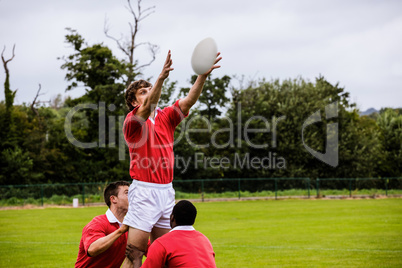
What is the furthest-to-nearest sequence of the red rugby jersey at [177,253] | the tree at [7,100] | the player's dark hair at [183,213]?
the tree at [7,100] < the player's dark hair at [183,213] < the red rugby jersey at [177,253]

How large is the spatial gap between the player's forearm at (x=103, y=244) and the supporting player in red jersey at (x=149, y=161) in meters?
0.19

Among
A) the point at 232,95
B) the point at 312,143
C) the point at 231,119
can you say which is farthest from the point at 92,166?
the point at 312,143

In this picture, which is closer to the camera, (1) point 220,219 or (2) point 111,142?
(1) point 220,219

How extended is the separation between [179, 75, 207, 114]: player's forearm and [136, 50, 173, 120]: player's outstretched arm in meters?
0.46

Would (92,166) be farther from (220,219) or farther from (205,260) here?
(205,260)

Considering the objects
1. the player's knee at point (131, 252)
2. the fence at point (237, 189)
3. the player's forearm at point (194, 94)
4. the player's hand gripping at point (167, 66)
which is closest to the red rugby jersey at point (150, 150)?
the player's forearm at point (194, 94)

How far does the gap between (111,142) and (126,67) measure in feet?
24.8

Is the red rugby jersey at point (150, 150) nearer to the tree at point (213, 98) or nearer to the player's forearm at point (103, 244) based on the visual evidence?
the player's forearm at point (103, 244)

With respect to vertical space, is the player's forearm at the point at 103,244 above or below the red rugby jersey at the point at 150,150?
below

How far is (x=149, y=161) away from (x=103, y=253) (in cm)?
151

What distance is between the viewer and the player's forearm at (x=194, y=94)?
5.29 m

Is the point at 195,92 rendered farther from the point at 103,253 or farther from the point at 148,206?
the point at 103,253

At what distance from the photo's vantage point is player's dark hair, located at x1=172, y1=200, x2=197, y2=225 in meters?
4.84

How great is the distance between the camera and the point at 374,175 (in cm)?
5397
